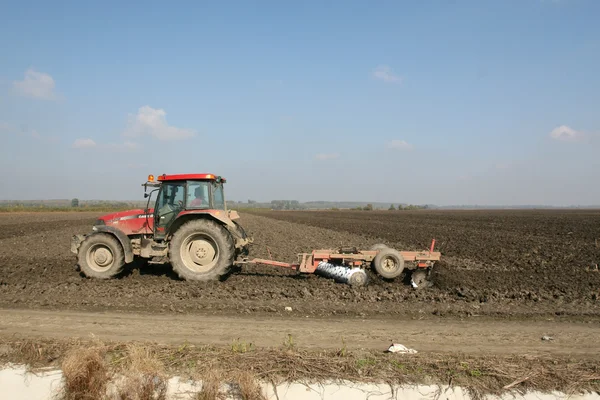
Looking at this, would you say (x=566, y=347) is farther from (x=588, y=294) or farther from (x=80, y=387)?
(x=80, y=387)

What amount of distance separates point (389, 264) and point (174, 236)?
14.4 ft

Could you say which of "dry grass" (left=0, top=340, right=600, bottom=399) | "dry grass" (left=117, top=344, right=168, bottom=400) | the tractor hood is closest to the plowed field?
the tractor hood

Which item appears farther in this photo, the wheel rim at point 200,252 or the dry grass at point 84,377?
the wheel rim at point 200,252

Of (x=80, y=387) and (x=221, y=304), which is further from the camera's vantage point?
(x=221, y=304)

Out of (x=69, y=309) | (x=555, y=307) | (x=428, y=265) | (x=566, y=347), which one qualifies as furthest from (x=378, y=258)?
(x=69, y=309)

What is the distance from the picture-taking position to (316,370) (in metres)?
4.05

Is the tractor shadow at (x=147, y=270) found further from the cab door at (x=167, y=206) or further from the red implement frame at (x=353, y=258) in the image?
the red implement frame at (x=353, y=258)

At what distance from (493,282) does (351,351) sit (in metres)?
5.28

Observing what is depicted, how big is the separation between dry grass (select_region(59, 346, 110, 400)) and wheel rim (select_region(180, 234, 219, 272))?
4473mm

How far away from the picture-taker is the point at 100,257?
27.6ft

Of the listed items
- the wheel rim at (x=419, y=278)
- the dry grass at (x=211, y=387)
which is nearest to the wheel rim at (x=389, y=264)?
the wheel rim at (x=419, y=278)

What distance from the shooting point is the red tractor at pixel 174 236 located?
8.33m

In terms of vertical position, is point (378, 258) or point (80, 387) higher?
point (378, 258)

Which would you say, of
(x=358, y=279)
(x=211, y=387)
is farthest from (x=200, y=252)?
(x=211, y=387)
